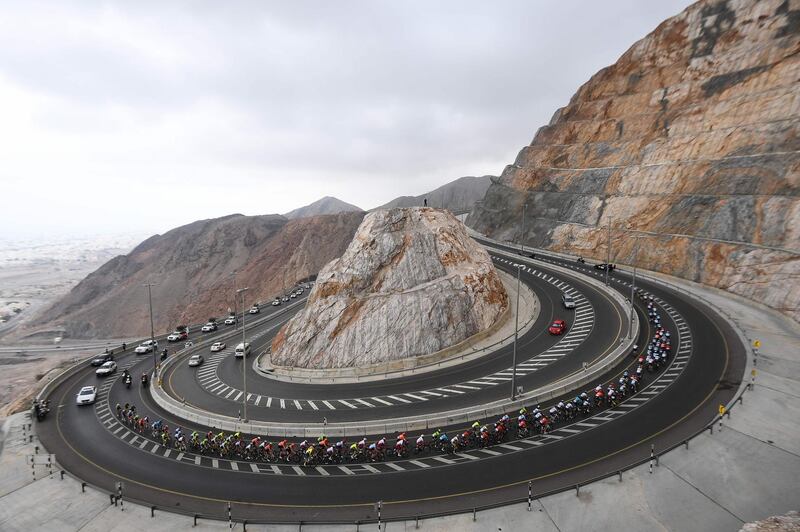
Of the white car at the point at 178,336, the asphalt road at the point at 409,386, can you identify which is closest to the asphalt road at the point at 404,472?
the asphalt road at the point at 409,386

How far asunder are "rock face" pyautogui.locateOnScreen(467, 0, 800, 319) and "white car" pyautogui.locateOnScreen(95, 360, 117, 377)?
7025cm

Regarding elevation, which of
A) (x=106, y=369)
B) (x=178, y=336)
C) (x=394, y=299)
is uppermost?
(x=394, y=299)

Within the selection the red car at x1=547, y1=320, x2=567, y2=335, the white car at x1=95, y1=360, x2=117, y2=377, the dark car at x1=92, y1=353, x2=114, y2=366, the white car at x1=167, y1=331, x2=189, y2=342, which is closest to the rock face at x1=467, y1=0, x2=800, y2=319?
the red car at x1=547, y1=320, x2=567, y2=335

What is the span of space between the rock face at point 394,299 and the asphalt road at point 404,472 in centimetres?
1694

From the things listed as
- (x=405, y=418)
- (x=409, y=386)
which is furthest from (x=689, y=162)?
Answer: (x=405, y=418)

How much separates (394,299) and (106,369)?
106 feet

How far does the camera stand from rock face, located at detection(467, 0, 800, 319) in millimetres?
48500

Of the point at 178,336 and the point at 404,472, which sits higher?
the point at 404,472

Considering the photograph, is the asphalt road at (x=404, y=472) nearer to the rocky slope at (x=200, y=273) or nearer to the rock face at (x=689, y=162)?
the rock face at (x=689, y=162)

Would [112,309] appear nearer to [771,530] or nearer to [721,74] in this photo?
[771,530]

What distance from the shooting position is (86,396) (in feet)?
114

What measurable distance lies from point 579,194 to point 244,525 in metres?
78.4

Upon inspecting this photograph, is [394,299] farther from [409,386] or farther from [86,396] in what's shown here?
[86,396]

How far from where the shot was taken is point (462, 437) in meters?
22.5
